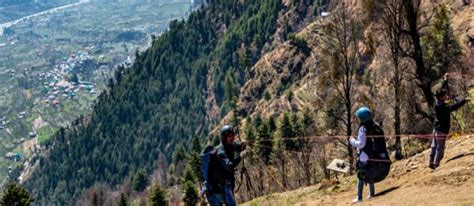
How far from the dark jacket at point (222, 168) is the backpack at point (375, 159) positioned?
3.62 metres

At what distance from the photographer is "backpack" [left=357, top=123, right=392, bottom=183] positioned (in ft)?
50.3

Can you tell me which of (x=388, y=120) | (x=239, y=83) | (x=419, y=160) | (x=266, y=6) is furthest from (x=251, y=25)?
(x=419, y=160)

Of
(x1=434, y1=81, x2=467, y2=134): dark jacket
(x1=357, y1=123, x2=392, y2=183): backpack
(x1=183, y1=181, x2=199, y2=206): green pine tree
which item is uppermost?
(x1=434, y1=81, x2=467, y2=134): dark jacket

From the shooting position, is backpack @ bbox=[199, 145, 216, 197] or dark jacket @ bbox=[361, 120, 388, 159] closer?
backpack @ bbox=[199, 145, 216, 197]

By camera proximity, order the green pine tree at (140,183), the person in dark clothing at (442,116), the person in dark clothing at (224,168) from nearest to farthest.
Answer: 1. the person in dark clothing at (224,168)
2. the person in dark clothing at (442,116)
3. the green pine tree at (140,183)

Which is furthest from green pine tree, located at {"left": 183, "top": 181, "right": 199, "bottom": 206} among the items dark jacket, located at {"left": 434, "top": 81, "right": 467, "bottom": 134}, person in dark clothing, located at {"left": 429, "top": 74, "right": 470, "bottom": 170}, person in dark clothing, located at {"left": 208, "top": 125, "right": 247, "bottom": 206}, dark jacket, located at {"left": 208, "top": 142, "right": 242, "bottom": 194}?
dark jacket, located at {"left": 208, "top": 142, "right": 242, "bottom": 194}

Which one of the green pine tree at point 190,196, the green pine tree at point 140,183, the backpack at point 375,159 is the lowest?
the green pine tree at point 140,183

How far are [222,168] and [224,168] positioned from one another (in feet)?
0.42

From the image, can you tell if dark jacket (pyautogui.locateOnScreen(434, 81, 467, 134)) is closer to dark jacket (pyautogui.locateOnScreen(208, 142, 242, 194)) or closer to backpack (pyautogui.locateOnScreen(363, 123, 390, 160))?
backpack (pyautogui.locateOnScreen(363, 123, 390, 160))

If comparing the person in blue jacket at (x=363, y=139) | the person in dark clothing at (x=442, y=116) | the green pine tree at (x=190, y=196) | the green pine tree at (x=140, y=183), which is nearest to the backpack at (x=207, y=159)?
the person in blue jacket at (x=363, y=139)

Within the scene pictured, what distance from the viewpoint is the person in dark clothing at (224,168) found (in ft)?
45.8

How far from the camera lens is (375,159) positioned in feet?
51.0

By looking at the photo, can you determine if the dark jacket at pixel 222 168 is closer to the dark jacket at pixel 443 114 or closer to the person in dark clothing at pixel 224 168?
the person in dark clothing at pixel 224 168

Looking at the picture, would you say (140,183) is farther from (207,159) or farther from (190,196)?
(207,159)
